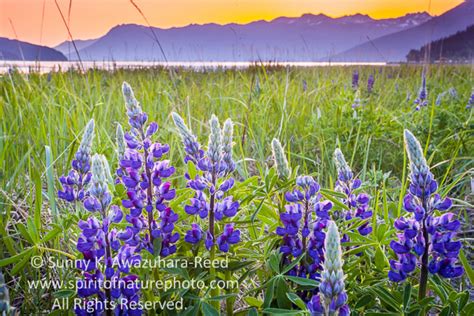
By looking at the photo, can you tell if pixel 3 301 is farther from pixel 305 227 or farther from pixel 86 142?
pixel 305 227

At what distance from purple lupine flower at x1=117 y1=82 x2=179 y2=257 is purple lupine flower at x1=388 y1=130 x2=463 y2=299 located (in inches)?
22.5

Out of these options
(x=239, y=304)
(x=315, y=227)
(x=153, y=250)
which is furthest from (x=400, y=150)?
(x=153, y=250)

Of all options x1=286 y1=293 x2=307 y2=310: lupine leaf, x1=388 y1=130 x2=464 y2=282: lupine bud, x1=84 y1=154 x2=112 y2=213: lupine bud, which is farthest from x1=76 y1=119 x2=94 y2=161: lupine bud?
x1=388 y1=130 x2=464 y2=282: lupine bud

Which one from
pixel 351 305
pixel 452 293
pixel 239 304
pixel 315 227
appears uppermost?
pixel 315 227

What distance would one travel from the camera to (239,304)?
1.64m

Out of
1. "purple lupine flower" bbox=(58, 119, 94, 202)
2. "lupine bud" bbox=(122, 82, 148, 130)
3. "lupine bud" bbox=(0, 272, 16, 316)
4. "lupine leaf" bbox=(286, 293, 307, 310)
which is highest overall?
"lupine bud" bbox=(122, 82, 148, 130)

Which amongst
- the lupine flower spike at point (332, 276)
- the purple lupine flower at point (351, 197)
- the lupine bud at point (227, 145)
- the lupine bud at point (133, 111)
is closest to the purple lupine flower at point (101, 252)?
the lupine bud at point (133, 111)

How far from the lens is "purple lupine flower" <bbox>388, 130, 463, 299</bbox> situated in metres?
1.04

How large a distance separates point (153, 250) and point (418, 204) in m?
0.67

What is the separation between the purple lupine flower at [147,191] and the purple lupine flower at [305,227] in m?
0.29

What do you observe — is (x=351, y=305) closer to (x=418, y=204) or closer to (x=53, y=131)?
(x=418, y=204)

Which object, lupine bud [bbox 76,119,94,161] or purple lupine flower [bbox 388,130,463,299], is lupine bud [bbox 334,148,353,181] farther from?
lupine bud [bbox 76,119,94,161]

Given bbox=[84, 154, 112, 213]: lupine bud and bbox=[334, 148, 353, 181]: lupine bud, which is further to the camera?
bbox=[334, 148, 353, 181]: lupine bud

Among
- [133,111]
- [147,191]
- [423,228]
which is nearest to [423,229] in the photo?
[423,228]
